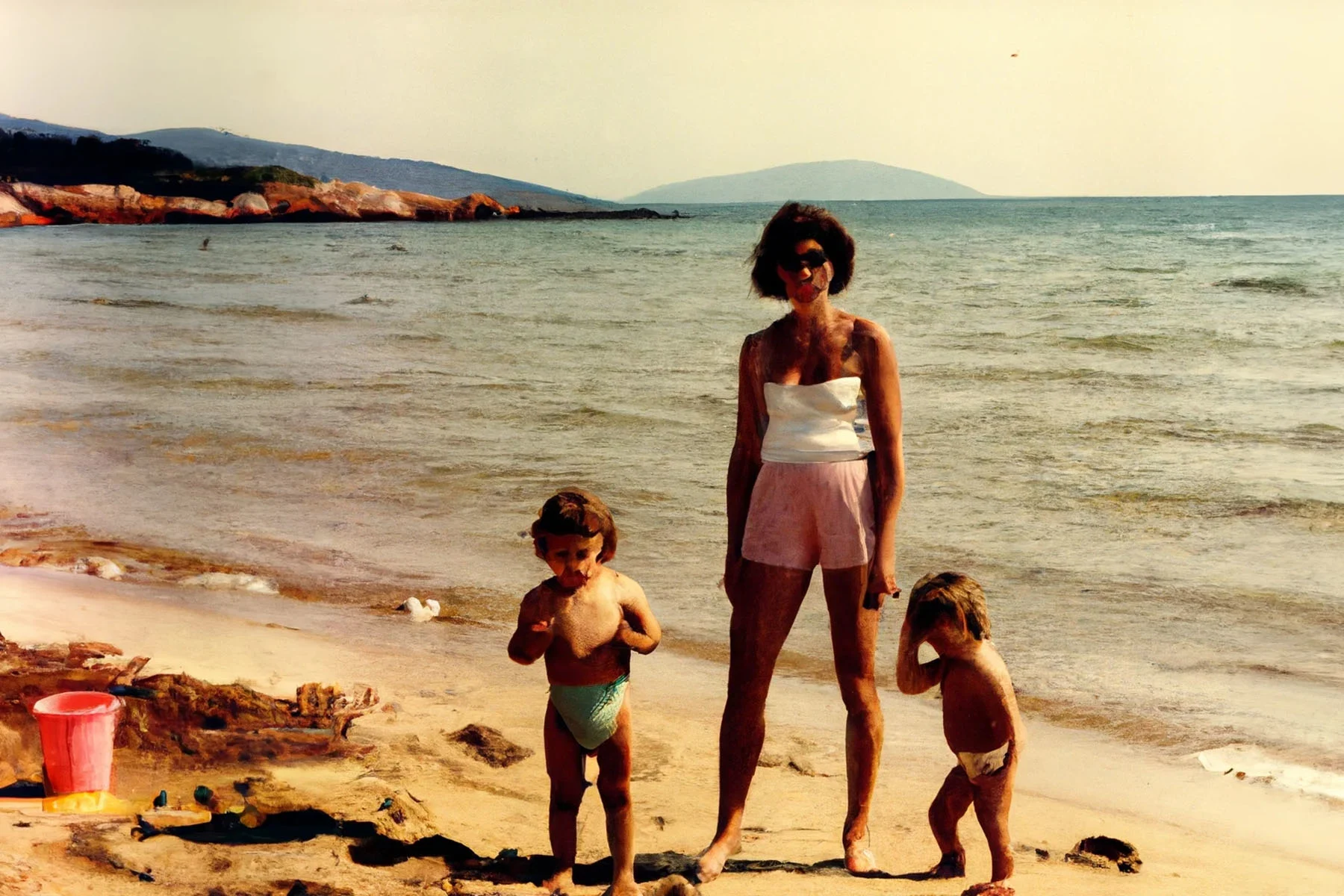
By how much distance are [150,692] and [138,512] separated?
4.23 metres

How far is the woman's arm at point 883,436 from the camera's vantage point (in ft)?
11.1

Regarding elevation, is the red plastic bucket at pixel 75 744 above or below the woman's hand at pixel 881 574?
below

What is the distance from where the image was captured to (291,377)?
48.3 ft

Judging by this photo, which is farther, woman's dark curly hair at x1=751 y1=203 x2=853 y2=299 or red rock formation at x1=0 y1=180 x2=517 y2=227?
red rock formation at x1=0 y1=180 x2=517 y2=227

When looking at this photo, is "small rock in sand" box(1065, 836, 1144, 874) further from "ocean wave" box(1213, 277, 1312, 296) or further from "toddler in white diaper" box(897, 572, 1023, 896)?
"ocean wave" box(1213, 277, 1312, 296)

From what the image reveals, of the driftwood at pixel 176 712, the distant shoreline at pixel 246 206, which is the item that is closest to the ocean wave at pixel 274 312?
A: the distant shoreline at pixel 246 206

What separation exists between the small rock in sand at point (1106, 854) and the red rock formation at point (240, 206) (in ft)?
103

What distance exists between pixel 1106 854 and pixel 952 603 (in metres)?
1.28

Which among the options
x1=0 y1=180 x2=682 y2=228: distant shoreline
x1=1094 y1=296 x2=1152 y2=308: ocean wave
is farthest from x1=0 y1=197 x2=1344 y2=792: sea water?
x1=0 y1=180 x2=682 y2=228: distant shoreline

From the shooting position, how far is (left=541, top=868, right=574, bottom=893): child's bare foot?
3264 millimetres

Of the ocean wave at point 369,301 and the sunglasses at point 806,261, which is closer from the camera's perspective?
the sunglasses at point 806,261

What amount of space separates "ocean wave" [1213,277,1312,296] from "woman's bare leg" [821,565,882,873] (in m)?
25.1

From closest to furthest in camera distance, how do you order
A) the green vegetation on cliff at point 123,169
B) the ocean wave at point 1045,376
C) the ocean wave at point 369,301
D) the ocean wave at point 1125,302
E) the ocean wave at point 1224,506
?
the ocean wave at point 1224,506, the ocean wave at point 1045,376, the ocean wave at point 369,301, the ocean wave at point 1125,302, the green vegetation on cliff at point 123,169

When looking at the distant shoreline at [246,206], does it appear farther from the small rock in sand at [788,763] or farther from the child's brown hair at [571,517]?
the child's brown hair at [571,517]
